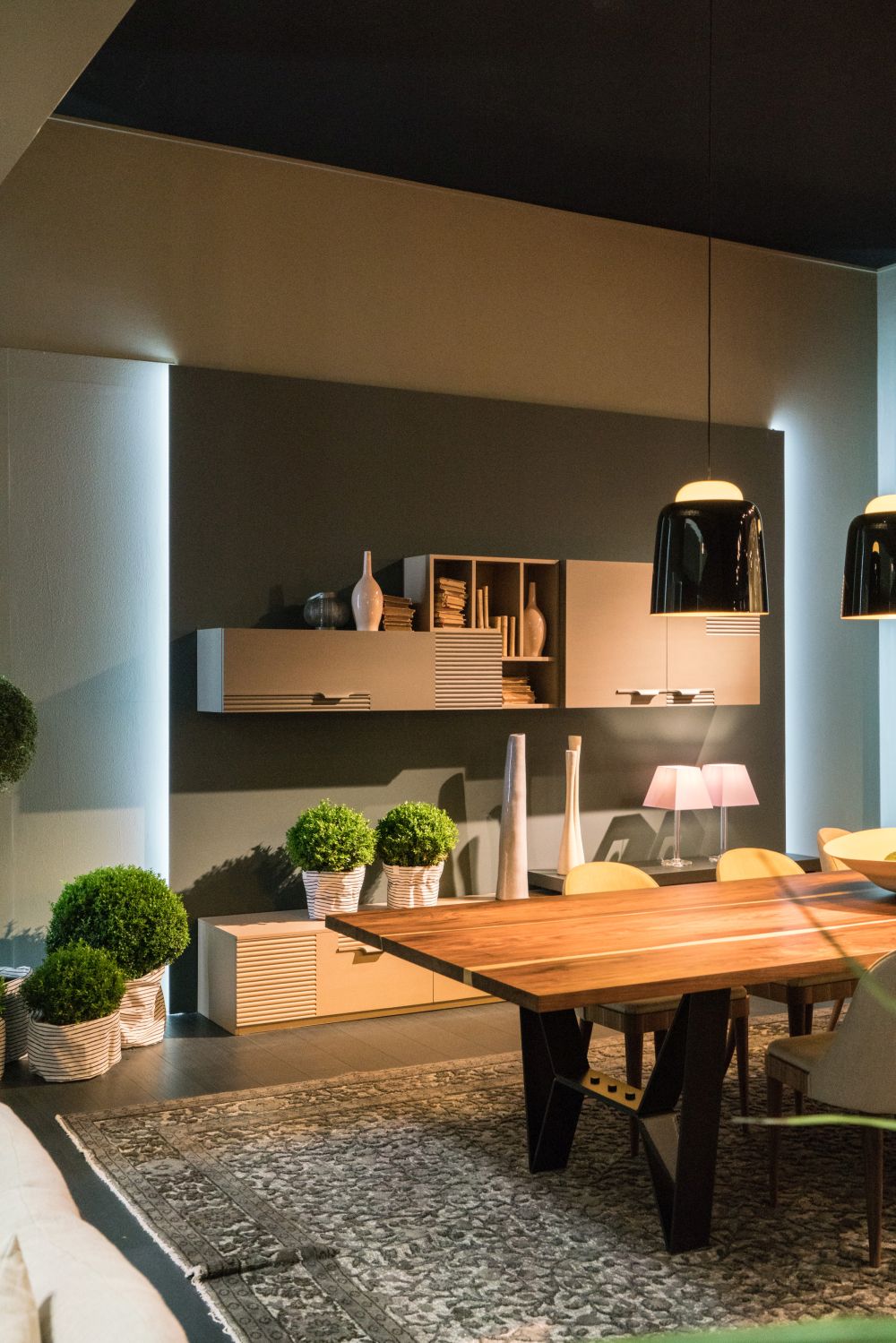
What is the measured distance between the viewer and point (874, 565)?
12.2 feet

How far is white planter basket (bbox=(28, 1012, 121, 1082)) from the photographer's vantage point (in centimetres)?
466

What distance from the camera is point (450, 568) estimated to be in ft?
19.9

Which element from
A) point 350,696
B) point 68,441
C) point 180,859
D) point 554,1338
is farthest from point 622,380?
point 554,1338

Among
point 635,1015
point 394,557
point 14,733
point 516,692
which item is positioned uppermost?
point 394,557

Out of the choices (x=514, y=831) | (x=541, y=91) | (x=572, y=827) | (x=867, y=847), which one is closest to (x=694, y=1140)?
(x=867, y=847)

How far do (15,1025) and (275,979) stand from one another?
1017mm

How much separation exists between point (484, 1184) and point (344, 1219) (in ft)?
1.45

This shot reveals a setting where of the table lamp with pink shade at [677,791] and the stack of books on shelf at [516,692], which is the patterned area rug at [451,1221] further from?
the stack of books on shelf at [516,692]

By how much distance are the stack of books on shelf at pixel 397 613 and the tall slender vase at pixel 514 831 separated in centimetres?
71

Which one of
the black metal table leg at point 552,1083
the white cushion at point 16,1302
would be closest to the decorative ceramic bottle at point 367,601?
the black metal table leg at point 552,1083

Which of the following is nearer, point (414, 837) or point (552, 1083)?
point (552, 1083)

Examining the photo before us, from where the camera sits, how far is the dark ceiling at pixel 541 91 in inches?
185

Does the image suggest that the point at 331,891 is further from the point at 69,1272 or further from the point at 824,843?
the point at 69,1272

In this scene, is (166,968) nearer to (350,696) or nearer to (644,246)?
(350,696)
